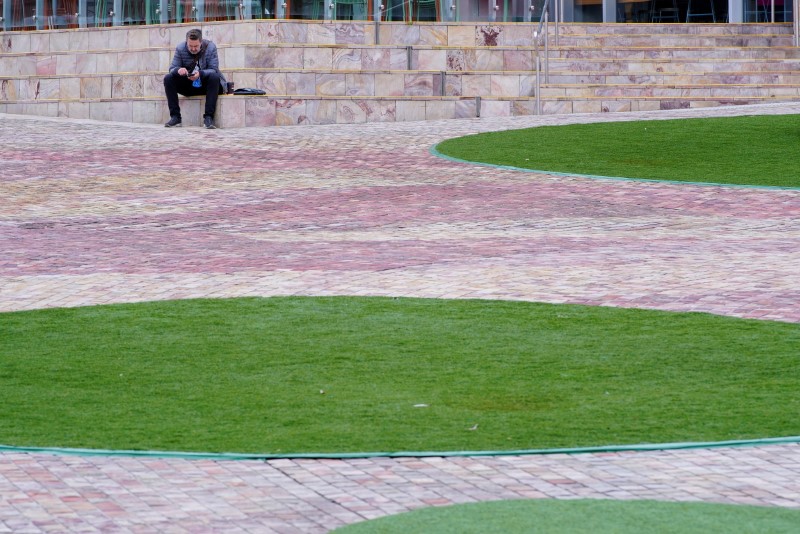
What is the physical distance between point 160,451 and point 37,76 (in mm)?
24583

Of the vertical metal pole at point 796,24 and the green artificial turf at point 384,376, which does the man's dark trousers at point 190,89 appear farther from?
the green artificial turf at point 384,376

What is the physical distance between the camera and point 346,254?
44.0 feet

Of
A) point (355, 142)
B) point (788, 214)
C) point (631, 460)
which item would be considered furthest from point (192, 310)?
point (355, 142)

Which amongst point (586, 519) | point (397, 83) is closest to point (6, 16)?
point (397, 83)

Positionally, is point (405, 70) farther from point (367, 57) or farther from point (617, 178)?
point (617, 178)

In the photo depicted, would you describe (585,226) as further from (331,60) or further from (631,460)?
(331,60)

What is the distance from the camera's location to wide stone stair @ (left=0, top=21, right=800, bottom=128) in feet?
88.3

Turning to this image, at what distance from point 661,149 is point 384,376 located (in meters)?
13.0

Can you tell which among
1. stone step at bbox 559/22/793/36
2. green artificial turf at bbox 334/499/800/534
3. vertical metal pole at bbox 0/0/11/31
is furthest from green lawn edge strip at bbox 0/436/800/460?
vertical metal pole at bbox 0/0/11/31

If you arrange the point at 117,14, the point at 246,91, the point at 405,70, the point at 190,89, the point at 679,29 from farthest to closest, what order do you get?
the point at 679,29
the point at 117,14
the point at 405,70
the point at 246,91
the point at 190,89

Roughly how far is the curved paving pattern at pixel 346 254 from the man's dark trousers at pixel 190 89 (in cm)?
64

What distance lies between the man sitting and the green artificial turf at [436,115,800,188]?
15.2 feet

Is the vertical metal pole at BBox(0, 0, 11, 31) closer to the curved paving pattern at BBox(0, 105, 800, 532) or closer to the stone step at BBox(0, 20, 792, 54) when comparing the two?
the stone step at BBox(0, 20, 792, 54)

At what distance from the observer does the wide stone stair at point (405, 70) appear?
26.9 metres
